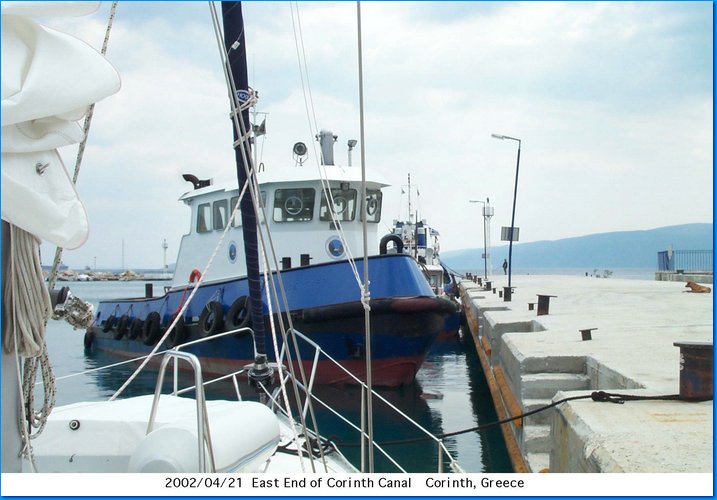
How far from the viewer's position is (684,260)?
3084cm

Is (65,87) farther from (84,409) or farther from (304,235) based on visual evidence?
(304,235)

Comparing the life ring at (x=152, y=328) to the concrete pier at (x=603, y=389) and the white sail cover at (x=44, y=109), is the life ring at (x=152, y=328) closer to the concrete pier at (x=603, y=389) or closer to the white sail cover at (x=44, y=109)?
the concrete pier at (x=603, y=389)

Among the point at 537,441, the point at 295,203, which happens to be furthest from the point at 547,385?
the point at 295,203

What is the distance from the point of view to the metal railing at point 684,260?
29.4 meters

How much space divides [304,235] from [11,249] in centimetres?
914

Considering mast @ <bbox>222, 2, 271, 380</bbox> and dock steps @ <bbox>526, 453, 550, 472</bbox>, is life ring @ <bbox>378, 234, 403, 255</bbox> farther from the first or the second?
mast @ <bbox>222, 2, 271, 380</bbox>

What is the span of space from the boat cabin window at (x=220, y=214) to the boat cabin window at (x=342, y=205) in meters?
1.88

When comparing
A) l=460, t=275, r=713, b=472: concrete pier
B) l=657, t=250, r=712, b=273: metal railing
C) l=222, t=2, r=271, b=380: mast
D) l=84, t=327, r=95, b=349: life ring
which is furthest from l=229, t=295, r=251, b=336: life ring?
l=657, t=250, r=712, b=273: metal railing

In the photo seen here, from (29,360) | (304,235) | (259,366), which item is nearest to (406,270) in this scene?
(304,235)

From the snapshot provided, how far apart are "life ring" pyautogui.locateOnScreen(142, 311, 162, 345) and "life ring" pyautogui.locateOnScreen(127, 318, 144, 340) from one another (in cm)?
45

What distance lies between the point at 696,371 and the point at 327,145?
9227 millimetres

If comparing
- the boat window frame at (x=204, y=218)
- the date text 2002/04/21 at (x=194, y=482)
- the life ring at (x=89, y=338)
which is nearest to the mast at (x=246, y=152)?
the date text 2002/04/21 at (x=194, y=482)

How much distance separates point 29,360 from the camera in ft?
8.54

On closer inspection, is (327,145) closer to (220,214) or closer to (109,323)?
(220,214)
